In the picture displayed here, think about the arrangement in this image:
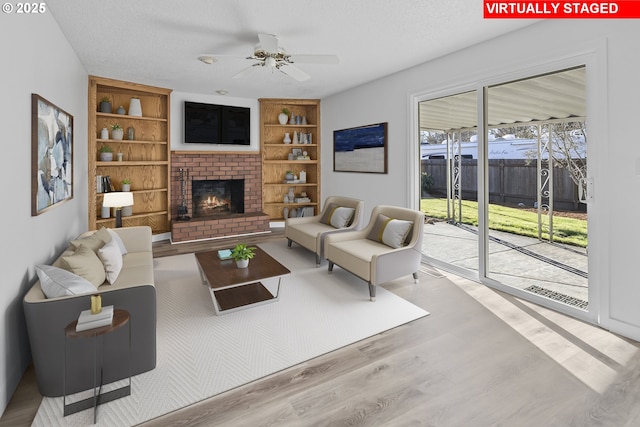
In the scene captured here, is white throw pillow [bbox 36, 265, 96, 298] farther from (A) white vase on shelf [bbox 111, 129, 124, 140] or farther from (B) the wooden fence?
(B) the wooden fence

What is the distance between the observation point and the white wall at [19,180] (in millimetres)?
1947

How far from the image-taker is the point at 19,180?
216cm

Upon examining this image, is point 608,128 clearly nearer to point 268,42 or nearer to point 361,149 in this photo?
point 268,42

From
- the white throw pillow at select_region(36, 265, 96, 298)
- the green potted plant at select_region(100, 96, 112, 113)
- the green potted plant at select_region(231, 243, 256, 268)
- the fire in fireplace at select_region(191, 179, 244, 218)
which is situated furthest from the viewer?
the fire in fireplace at select_region(191, 179, 244, 218)

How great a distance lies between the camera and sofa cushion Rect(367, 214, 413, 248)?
3.79 metres

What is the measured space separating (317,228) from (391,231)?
4.67ft

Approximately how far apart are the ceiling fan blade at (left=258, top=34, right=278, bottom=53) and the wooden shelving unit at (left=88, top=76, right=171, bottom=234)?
3152 millimetres

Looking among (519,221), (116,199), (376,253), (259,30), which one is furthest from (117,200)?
(519,221)

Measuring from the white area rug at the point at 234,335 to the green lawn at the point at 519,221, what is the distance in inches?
43.9

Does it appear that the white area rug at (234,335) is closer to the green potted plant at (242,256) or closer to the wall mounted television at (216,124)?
the green potted plant at (242,256)

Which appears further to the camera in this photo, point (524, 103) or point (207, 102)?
point (207, 102)

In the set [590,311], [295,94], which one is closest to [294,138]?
[295,94]

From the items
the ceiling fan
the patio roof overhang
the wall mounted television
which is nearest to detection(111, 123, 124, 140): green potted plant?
the wall mounted television

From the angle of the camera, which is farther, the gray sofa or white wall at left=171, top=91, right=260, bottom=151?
white wall at left=171, top=91, right=260, bottom=151
